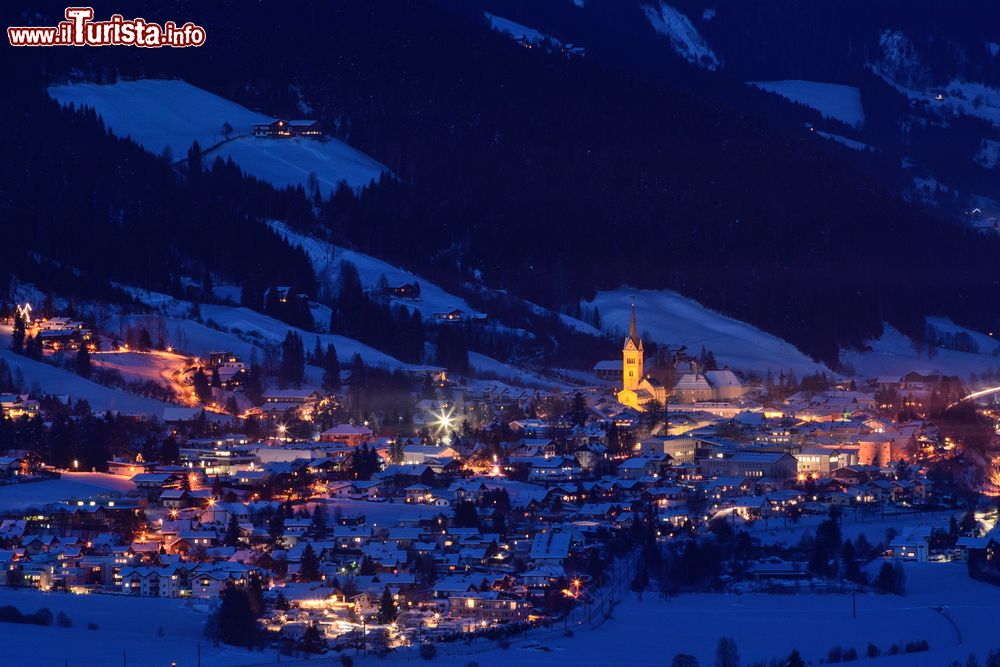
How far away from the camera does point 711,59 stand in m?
134

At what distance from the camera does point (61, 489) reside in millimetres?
47500

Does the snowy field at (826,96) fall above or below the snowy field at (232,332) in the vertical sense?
above

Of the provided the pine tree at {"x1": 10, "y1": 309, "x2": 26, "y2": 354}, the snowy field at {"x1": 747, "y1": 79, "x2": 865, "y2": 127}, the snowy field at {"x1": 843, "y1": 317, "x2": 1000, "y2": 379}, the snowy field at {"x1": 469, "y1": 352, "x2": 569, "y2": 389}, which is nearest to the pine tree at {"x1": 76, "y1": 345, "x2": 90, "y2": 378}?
the pine tree at {"x1": 10, "y1": 309, "x2": 26, "y2": 354}

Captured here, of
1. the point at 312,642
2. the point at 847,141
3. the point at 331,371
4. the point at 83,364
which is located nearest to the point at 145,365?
the point at 83,364

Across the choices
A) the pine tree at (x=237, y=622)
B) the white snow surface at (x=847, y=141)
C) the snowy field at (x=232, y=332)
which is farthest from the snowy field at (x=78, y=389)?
the white snow surface at (x=847, y=141)

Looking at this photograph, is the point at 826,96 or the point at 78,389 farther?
the point at 826,96

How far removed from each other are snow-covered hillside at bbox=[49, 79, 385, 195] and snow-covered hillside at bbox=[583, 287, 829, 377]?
11.8 meters

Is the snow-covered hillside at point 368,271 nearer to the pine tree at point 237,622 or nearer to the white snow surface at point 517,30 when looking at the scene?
the white snow surface at point 517,30

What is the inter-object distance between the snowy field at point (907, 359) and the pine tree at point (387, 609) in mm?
40206

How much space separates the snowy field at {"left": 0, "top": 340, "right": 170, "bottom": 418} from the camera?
56.6m

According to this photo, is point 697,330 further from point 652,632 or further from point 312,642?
point 312,642

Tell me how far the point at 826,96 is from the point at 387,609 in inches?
3718

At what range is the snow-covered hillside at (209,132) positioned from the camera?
85.3 m

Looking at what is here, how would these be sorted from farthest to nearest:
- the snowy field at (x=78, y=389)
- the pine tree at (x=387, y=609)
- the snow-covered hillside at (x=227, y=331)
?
the snow-covered hillside at (x=227, y=331), the snowy field at (x=78, y=389), the pine tree at (x=387, y=609)
